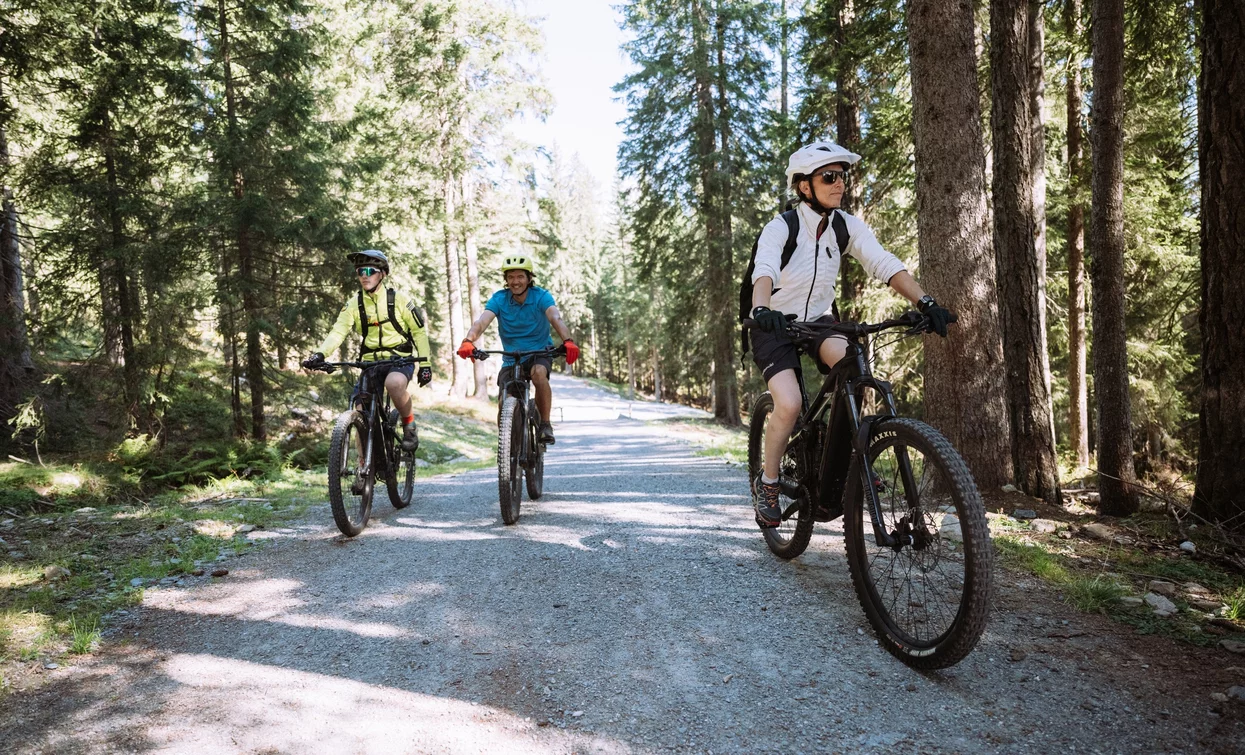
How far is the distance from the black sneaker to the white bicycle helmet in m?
1.95

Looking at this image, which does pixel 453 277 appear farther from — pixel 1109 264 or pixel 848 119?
pixel 1109 264

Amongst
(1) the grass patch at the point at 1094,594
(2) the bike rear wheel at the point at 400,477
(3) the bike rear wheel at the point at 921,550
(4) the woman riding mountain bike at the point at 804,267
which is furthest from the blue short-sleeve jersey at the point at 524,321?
(1) the grass patch at the point at 1094,594

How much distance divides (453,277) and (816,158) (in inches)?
840

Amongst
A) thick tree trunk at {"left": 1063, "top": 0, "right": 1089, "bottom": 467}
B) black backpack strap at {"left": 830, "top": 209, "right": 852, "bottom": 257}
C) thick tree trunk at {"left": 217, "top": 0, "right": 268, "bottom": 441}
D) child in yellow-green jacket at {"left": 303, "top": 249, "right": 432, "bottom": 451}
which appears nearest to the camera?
black backpack strap at {"left": 830, "top": 209, "right": 852, "bottom": 257}

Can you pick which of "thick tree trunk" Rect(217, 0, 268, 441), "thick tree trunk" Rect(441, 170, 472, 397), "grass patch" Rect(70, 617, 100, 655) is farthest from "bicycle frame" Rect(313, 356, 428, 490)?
→ "thick tree trunk" Rect(441, 170, 472, 397)

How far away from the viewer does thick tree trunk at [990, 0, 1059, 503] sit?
7289 millimetres

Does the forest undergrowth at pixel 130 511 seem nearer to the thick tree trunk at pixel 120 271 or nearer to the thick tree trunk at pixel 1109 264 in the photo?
the thick tree trunk at pixel 120 271

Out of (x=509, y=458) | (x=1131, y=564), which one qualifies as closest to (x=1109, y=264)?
(x=1131, y=564)

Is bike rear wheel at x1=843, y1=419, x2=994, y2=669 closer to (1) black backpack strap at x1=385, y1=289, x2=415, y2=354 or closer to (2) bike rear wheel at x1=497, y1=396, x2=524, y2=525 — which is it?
(2) bike rear wheel at x1=497, y1=396, x2=524, y2=525

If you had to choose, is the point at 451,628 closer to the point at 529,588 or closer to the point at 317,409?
the point at 529,588

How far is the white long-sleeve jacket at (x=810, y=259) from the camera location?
13.1 ft

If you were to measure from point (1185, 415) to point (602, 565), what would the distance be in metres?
18.1

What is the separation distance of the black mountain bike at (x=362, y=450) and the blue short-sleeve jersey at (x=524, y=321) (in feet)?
3.08

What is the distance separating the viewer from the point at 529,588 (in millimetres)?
4332
